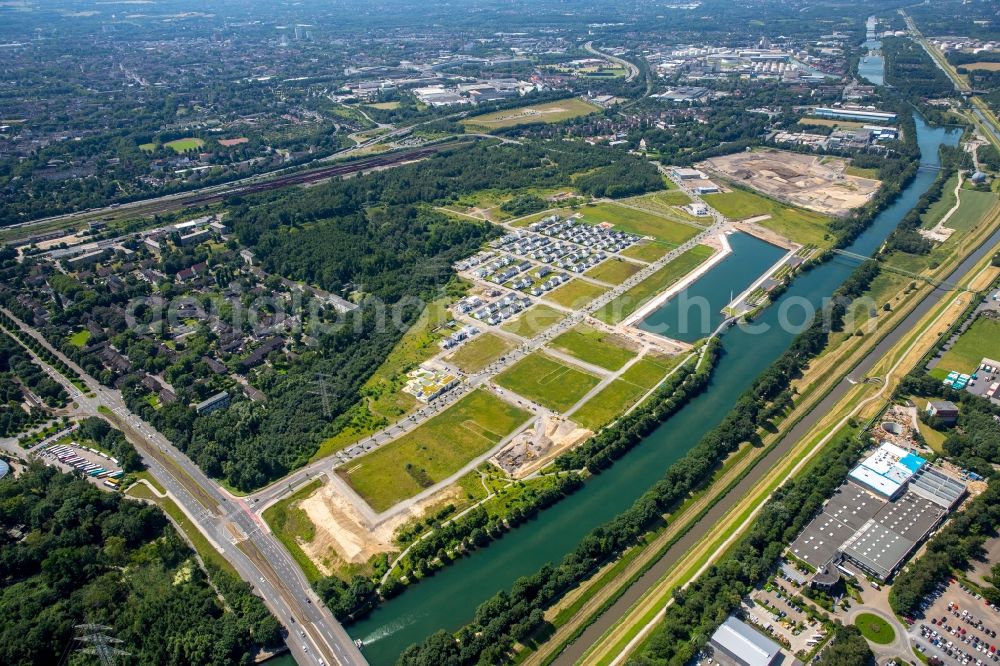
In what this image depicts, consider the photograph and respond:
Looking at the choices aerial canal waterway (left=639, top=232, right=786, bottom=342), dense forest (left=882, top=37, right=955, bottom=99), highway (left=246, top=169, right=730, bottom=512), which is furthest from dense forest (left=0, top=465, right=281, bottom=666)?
dense forest (left=882, top=37, right=955, bottom=99)

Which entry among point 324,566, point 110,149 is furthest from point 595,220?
point 110,149

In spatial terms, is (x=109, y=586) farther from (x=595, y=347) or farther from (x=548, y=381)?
(x=595, y=347)

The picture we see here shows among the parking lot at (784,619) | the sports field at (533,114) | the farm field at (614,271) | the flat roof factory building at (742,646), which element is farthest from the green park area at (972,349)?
the sports field at (533,114)

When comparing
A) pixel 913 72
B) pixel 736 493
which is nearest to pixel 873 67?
pixel 913 72

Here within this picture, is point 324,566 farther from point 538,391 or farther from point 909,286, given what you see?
point 909,286

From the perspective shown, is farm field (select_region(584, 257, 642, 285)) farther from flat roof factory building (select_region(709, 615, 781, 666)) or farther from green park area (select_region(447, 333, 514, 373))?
flat roof factory building (select_region(709, 615, 781, 666))

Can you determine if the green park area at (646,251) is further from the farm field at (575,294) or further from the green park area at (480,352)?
the green park area at (480,352)

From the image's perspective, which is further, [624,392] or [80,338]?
[80,338]
